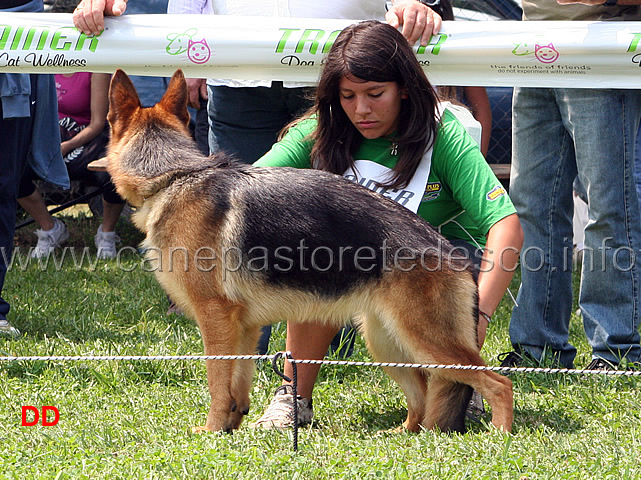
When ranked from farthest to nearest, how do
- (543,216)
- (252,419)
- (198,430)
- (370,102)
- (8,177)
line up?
(8,177)
(543,216)
(252,419)
(370,102)
(198,430)

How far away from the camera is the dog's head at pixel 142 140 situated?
3135 mm

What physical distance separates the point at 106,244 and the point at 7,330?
9.47 feet

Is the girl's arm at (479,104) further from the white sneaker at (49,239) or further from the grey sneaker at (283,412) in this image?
the white sneaker at (49,239)

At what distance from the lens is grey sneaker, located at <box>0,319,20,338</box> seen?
4.52 meters

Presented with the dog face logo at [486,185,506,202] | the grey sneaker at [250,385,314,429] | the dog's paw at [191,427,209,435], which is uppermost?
the dog face logo at [486,185,506,202]

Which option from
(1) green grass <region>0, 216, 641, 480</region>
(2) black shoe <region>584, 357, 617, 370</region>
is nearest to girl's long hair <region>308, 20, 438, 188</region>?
(1) green grass <region>0, 216, 641, 480</region>

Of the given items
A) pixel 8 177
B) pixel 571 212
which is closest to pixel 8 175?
pixel 8 177

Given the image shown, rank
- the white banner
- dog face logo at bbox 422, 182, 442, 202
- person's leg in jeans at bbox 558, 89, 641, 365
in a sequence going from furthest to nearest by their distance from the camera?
the white banner → person's leg in jeans at bbox 558, 89, 641, 365 → dog face logo at bbox 422, 182, 442, 202

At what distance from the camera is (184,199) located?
3.06 meters

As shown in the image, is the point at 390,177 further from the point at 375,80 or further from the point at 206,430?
the point at 206,430

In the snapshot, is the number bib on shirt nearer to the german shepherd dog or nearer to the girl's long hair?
the girl's long hair

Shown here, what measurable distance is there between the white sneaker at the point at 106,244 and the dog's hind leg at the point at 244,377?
4.39 meters

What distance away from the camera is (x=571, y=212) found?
13.5ft

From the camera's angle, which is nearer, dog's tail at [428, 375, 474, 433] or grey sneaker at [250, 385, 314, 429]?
dog's tail at [428, 375, 474, 433]
